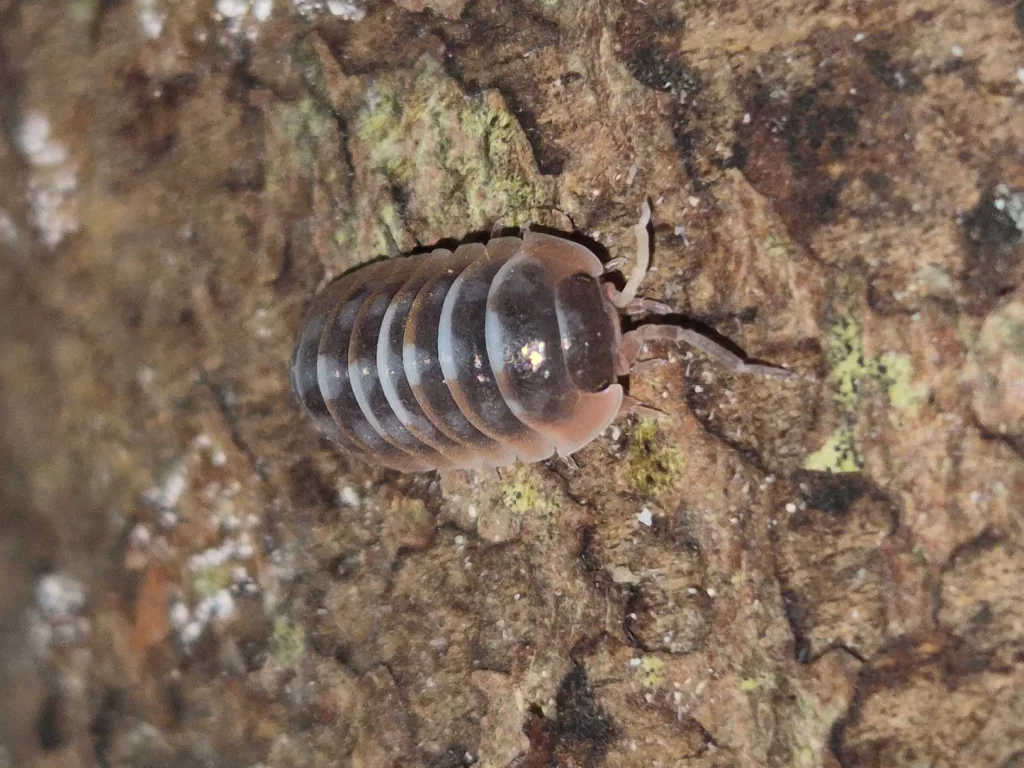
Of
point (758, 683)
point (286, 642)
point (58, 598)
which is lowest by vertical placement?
point (758, 683)

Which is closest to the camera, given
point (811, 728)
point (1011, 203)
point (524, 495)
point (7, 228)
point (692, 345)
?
point (1011, 203)

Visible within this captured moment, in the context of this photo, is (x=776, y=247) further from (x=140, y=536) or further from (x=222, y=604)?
(x=140, y=536)

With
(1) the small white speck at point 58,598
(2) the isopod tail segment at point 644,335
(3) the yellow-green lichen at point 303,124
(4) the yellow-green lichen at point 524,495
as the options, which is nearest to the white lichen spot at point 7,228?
(3) the yellow-green lichen at point 303,124

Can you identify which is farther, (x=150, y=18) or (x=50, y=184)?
(x=50, y=184)

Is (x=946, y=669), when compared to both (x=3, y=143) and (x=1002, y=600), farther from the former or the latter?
(x=3, y=143)

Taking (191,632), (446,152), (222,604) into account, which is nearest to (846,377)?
(446,152)

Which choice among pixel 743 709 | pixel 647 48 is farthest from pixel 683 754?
pixel 647 48

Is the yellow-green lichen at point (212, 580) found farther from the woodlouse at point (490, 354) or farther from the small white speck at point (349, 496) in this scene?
the woodlouse at point (490, 354)
